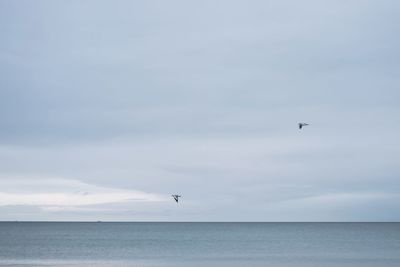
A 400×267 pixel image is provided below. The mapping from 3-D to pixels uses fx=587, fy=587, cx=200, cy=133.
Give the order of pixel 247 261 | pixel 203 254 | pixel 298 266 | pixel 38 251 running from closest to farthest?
pixel 298 266 < pixel 247 261 < pixel 203 254 < pixel 38 251

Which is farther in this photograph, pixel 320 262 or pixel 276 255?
pixel 276 255

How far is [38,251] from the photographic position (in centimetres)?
9900

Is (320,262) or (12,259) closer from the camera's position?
(320,262)

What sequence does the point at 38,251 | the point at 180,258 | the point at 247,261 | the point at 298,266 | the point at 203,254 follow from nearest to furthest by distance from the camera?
the point at 298,266, the point at 247,261, the point at 180,258, the point at 203,254, the point at 38,251

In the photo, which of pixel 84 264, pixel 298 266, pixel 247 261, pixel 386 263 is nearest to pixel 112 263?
pixel 84 264

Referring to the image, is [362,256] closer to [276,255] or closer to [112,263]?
[276,255]

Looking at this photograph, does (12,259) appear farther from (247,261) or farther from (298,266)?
(298,266)

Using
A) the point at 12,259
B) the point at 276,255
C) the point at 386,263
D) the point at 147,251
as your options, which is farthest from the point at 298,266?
the point at 12,259

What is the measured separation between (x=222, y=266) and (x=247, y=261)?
307 inches

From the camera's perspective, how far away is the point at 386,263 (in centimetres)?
7550

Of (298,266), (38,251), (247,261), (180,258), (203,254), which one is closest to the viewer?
(298,266)

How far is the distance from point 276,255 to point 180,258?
1548cm

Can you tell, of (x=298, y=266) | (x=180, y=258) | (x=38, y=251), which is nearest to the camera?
(x=298, y=266)

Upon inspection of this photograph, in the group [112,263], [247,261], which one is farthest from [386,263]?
[112,263]
